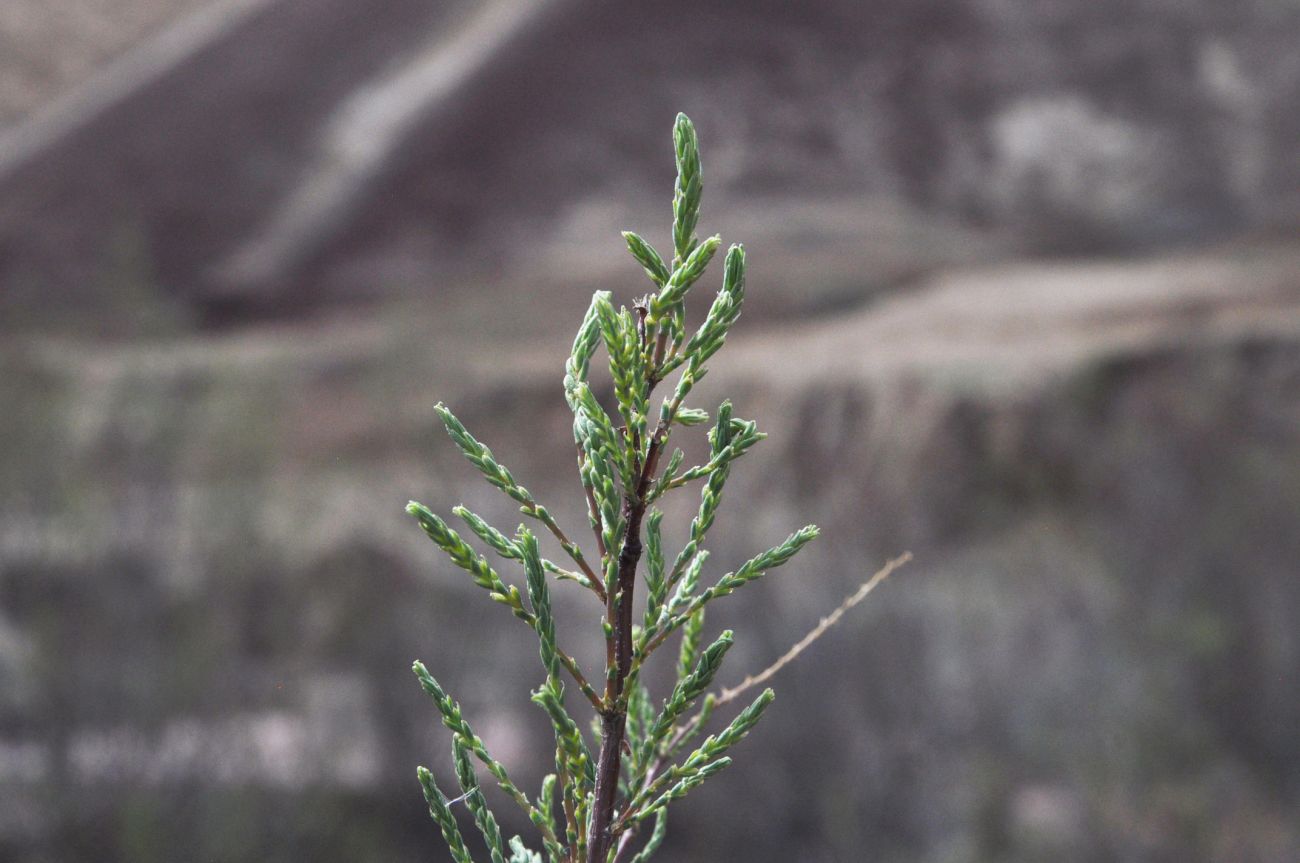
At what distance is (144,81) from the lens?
9.65 ft

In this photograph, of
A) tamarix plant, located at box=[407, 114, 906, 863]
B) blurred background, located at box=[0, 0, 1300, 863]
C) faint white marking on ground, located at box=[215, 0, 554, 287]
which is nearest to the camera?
tamarix plant, located at box=[407, 114, 906, 863]

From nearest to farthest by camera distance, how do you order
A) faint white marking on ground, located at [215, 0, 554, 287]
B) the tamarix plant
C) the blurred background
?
the tamarix plant → the blurred background → faint white marking on ground, located at [215, 0, 554, 287]

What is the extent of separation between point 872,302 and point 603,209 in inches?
29.1

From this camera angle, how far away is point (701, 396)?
255cm

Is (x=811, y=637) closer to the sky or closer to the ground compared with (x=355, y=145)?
closer to the ground

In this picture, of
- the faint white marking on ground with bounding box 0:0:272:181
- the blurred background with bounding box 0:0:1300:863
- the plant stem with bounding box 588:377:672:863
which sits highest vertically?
the faint white marking on ground with bounding box 0:0:272:181

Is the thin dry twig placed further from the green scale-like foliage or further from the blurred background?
the blurred background

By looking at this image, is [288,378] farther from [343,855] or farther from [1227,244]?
[1227,244]

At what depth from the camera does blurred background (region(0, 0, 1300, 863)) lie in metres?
2.34

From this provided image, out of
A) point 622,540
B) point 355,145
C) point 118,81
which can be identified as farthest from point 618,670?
point 118,81

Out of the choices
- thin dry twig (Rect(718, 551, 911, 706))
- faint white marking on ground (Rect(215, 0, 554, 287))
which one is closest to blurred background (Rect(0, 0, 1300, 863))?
faint white marking on ground (Rect(215, 0, 554, 287))

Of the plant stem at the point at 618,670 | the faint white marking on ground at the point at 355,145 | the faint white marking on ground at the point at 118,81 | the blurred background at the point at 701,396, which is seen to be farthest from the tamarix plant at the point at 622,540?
the faint white marking on ground at the point at 118,81

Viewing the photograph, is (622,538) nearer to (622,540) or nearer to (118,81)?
(622,540)

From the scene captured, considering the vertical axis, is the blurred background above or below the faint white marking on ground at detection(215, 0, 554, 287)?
below
